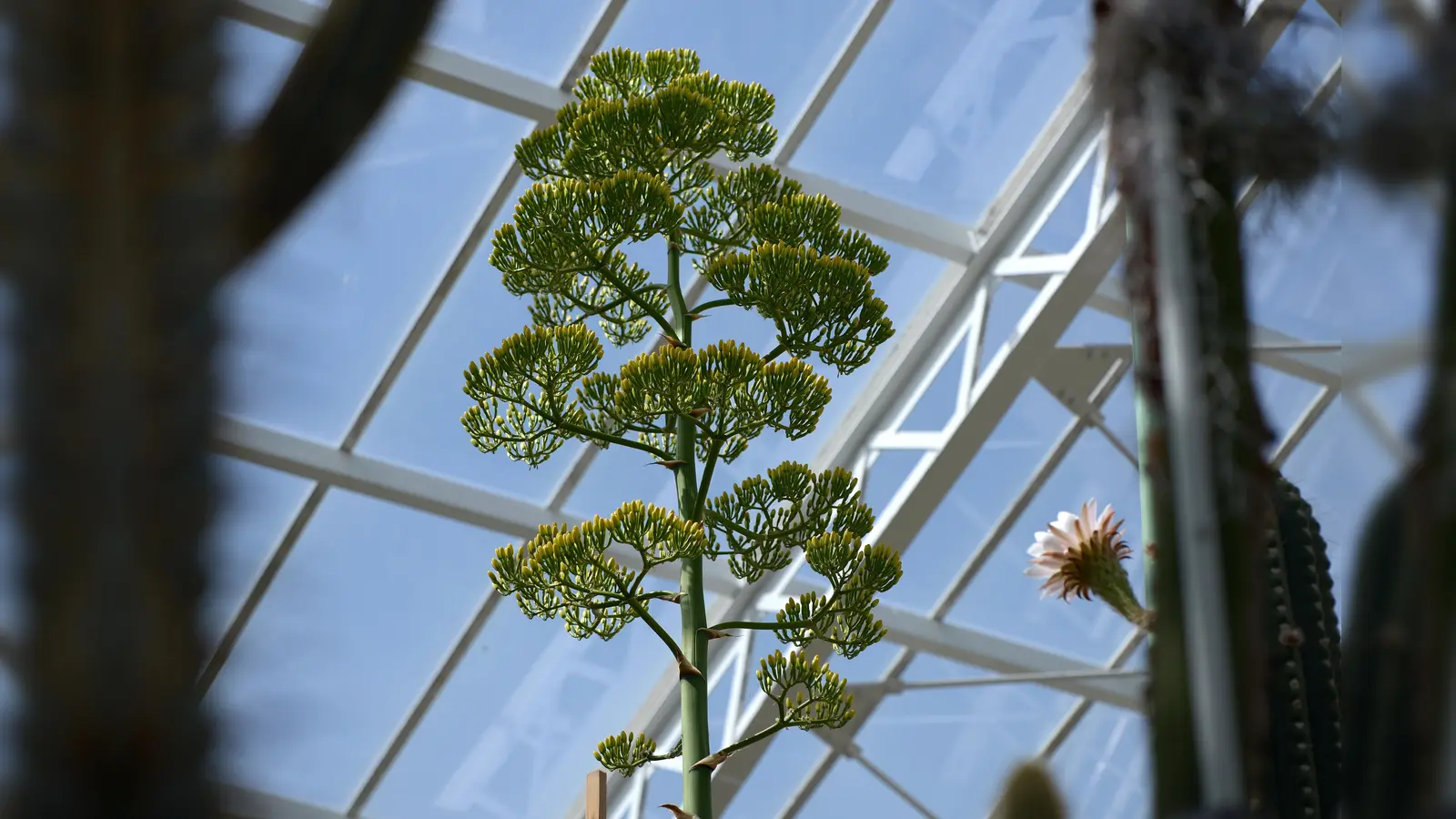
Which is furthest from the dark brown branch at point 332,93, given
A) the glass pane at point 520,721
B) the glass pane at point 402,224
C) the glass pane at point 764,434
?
the glass pane at point 520,721

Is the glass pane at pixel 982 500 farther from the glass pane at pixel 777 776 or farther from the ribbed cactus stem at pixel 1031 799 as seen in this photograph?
the ribbed cactus stem at pixel 1031 799

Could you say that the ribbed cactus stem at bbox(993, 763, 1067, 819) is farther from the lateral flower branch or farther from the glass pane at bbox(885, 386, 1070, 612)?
the glass pane at bbox(885, 386, 1070, 612)

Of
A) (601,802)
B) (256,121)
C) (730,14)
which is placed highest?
(730,14)

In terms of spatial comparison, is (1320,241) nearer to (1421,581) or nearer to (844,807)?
(1421,581)

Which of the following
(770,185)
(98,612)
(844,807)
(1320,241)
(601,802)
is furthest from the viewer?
(844,807)

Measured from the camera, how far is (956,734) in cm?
696

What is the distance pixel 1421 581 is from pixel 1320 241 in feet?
1.29

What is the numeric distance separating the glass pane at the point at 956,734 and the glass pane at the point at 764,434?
1213 millimetres

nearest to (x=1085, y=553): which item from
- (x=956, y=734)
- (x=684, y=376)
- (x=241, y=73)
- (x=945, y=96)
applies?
(x=684, y=376)

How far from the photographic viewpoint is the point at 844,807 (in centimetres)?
691

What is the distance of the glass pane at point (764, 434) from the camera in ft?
20.8

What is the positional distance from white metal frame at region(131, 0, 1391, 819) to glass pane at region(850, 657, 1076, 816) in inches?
3.6

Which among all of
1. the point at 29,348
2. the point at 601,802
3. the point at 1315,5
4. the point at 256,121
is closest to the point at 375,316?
the point at 601,802

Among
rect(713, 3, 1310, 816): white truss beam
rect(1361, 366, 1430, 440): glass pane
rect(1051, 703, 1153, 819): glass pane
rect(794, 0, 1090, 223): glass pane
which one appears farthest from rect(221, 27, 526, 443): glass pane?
rect(1361, 366, 1430, 440): glass pane
